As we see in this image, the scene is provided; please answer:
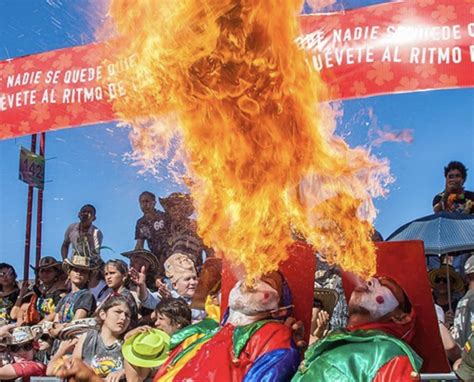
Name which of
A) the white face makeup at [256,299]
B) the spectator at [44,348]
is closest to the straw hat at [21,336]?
the spectator at [44,348]

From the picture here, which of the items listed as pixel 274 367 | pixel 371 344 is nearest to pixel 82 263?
pixel 274 367

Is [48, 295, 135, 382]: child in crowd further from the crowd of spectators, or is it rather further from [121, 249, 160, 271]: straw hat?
[121, 249, 160, 271]: straw hat

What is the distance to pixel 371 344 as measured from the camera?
11.3ft

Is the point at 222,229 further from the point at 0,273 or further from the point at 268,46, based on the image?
the point at 0,273

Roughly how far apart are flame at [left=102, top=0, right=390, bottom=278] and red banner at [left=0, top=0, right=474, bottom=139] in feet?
2.81

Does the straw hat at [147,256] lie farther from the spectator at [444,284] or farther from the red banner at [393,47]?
the spectator at [444,284]

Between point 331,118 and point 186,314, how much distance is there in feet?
5.73

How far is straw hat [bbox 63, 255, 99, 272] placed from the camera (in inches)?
272

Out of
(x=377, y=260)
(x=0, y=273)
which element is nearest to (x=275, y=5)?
(x=377, y=260)

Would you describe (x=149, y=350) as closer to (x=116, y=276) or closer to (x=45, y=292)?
(x=116, y=276)

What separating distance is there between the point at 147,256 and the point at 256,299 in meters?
3.12

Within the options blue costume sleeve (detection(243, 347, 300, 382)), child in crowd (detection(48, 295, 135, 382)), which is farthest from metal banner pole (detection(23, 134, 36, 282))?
blue costume sleeve (detection(243, 347, 300, 382))

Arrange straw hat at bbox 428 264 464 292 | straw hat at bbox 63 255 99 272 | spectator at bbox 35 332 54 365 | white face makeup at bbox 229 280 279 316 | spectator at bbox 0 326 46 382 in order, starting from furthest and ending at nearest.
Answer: straw hat at bbox 63 255 99 272, spectator at bbox 35 332 54 365, spectator at bbox 0 326 46 382, straw hat at bbox 428 264 464 292, white face makeup at bbox 229 280 279 316

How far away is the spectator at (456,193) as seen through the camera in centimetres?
648
